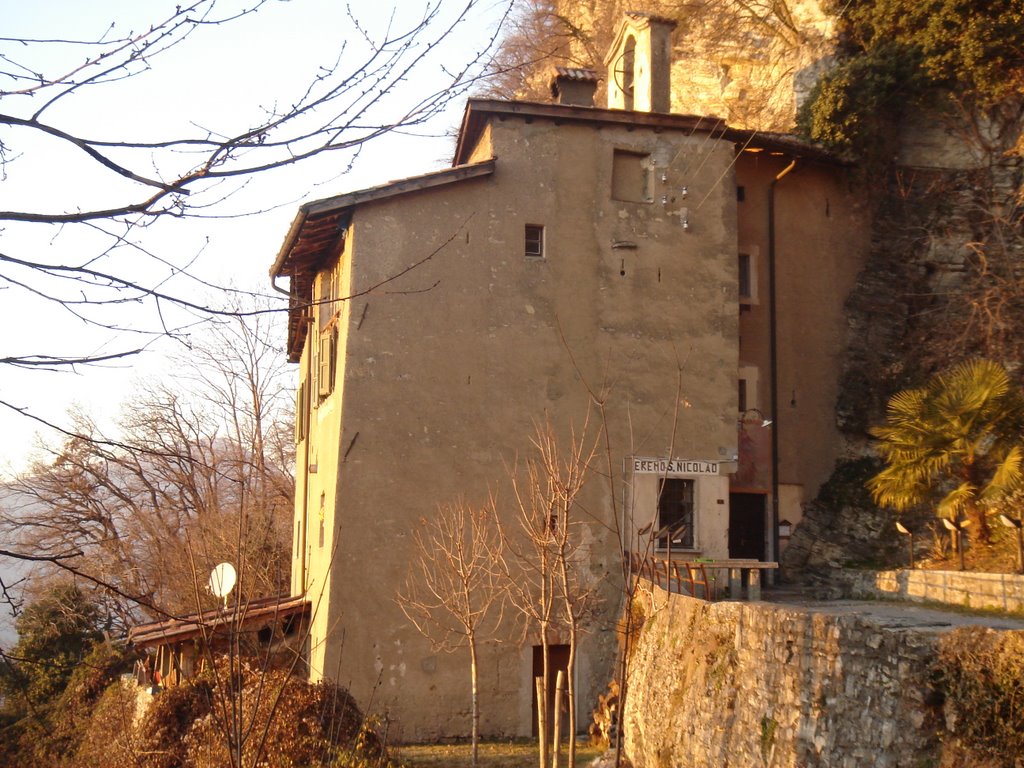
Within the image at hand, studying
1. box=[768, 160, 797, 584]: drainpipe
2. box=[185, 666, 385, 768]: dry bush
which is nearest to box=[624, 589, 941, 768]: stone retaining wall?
box=[185, 666, 385, 768]: dry bush

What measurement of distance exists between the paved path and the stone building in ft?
5.15

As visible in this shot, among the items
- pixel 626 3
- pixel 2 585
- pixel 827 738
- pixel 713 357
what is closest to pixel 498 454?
pixel 713 357

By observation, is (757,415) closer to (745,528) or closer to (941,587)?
(745,528)

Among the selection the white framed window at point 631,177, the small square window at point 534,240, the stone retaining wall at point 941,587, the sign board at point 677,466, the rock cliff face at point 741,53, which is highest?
the rock cliff face at point 741,53

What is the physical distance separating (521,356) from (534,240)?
6.65 ft

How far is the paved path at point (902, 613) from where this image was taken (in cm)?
1126

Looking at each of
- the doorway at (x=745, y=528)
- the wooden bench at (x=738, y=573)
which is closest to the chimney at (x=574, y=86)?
the doorway at (x=745, y=528)

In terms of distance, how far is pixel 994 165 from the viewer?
21828 millimetres

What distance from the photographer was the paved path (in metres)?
11.3

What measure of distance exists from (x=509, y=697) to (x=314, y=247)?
842 centimetres

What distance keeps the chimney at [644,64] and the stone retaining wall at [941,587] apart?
8.96 meters

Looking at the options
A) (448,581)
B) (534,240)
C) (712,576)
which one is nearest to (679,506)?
(712,576)

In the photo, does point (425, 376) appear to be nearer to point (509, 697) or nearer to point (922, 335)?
point (509, 697)

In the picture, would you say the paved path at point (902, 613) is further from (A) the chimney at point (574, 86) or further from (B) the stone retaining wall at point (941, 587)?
(A) the chimney at point (574, 86)
